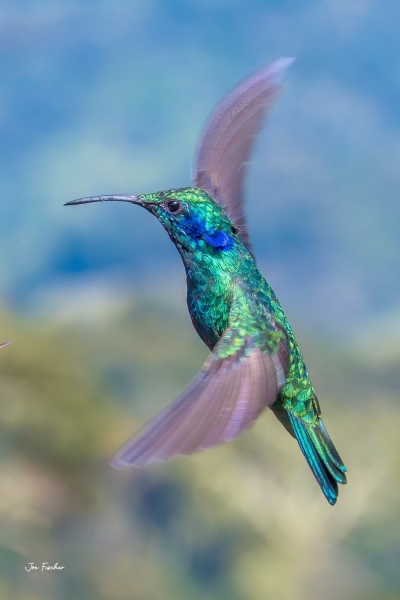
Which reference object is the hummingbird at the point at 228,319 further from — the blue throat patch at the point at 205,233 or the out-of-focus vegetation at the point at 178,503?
the out-of-focus vegetation at the point at 178,503

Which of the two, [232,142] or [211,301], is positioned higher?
[232,142]

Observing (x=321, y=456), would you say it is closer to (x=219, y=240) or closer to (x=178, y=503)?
(x=219, y=240)

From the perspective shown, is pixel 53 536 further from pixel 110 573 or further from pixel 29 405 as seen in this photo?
pixel 29 405

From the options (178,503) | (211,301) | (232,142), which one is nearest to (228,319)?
(211,301)
